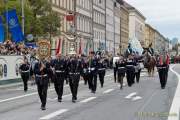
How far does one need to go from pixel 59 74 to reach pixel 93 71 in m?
5.62

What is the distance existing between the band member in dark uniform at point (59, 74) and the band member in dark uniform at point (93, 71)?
4.70 meters

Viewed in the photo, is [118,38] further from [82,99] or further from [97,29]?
[82,99]

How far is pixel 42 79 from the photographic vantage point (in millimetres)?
18250

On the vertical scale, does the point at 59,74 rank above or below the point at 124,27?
below

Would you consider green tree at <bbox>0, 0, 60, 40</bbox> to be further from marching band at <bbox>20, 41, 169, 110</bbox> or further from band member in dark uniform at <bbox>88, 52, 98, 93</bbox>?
band member in dark uniform at <bbox>88, 52, 98, 93</bbox>

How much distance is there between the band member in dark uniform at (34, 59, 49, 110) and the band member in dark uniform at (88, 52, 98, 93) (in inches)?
318

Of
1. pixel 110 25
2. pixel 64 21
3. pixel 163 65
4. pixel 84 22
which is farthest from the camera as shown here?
pixel 110 25

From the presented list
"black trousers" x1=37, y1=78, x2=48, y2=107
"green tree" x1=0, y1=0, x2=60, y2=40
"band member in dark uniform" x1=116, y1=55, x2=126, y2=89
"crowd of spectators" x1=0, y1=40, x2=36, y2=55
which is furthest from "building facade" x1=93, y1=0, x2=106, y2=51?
"black trousers" x1=37, y1=78, x2=48, y2=107

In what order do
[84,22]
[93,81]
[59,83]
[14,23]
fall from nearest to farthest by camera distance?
[59,83]
[93,81]
[14,23]
[84,22]

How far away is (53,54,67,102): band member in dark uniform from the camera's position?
21.1 metres

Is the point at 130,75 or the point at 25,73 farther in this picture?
the point at 130,75

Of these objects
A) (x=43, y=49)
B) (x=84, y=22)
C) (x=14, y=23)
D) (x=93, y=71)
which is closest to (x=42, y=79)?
(x=43, y=49)

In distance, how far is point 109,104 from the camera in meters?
20.1

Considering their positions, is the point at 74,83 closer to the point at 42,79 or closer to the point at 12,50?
the point at 42,79
